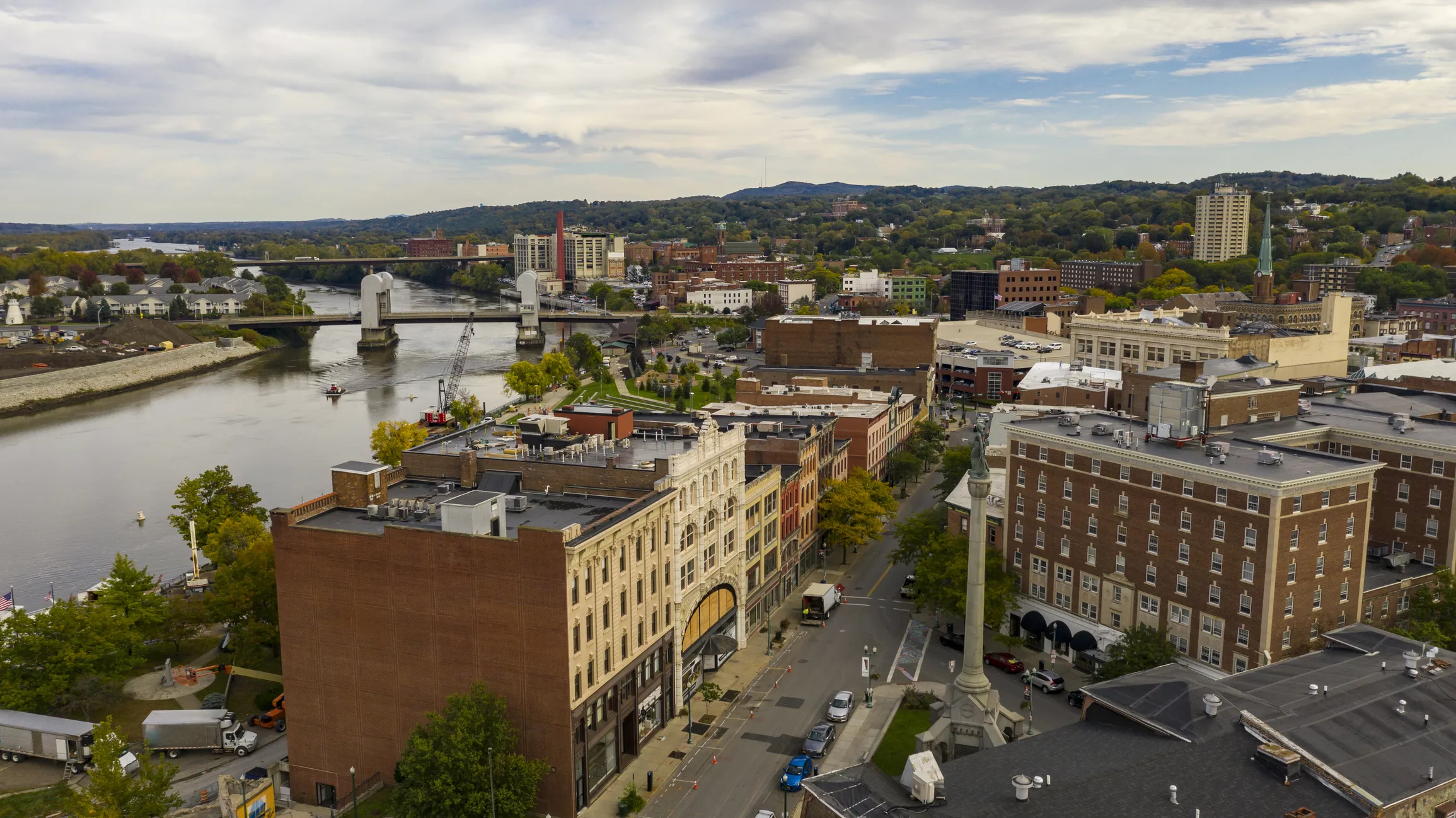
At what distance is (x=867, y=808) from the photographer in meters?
29.7

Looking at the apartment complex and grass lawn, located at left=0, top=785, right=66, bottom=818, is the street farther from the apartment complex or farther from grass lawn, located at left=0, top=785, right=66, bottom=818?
grass lawn, located at left=0, top=785, right=66, bottom=818

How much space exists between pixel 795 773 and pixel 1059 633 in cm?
1828

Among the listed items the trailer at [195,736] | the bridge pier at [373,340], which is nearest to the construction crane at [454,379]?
the bridge pier at [373,340]

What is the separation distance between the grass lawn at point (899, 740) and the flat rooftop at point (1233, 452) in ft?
49.3

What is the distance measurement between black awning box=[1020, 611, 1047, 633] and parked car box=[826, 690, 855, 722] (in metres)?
11.3

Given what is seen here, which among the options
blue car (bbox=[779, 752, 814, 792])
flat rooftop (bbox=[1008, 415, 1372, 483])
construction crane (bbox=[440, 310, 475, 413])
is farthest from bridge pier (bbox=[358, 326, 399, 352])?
blue car (bbox=[779, 752, 814, 792])

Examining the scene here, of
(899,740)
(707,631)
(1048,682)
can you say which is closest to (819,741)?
(899,740)

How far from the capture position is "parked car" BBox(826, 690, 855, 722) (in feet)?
153

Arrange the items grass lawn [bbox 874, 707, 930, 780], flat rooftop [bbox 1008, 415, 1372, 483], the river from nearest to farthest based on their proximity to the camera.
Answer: grass lawn [bbox 874, 707, 930, 780] → flat rooftop [bbox 1008, 415, 1372, 483] → the river

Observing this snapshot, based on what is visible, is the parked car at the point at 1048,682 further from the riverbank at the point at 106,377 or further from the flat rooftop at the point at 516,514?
the riverbank at the point at 106,377

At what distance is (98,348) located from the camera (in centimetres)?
16750

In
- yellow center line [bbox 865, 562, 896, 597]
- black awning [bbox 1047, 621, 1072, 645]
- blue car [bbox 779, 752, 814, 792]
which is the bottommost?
yellow center line [bbox 865, 562, 896, 597]

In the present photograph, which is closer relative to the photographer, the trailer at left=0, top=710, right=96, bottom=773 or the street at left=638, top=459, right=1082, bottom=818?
the street at left=638, top=459, right=1082, bottom=818

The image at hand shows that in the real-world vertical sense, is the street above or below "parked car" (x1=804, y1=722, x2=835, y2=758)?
below
